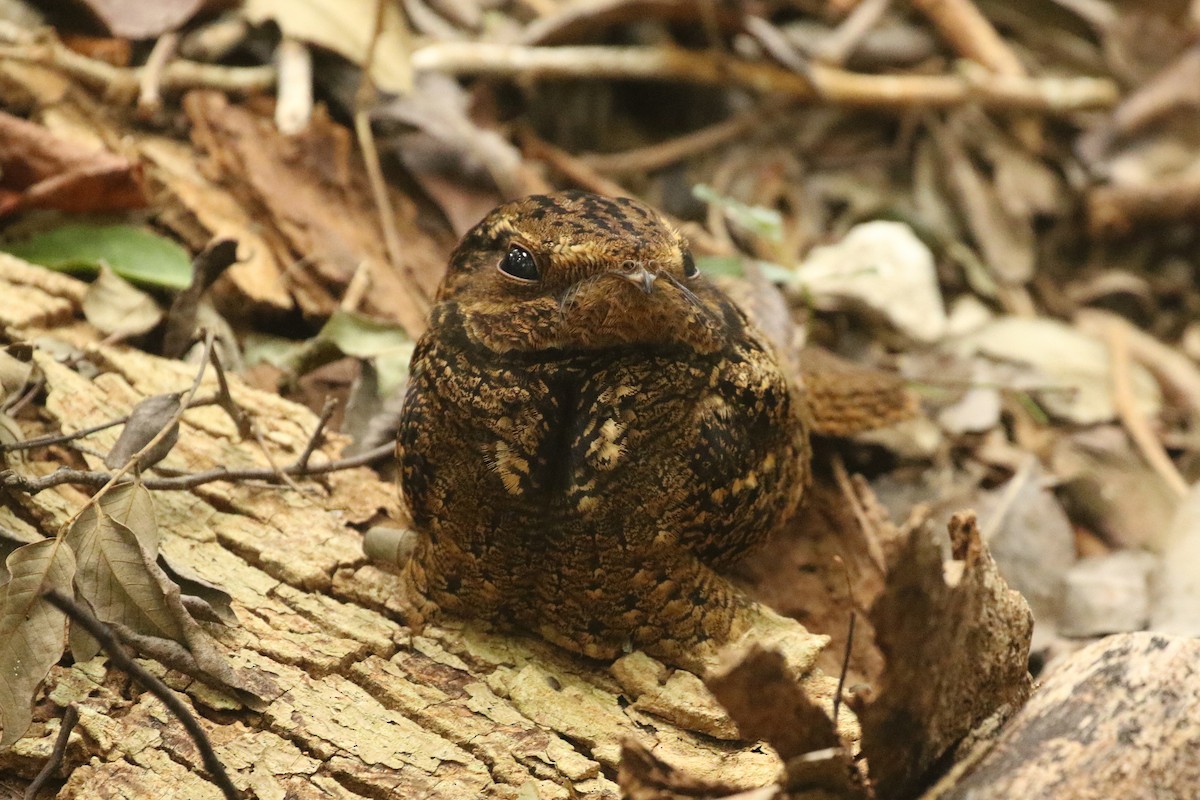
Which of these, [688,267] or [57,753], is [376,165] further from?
[57,753]

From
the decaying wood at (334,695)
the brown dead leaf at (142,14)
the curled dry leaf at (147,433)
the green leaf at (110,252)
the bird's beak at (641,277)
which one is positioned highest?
the bird's beak at (641,277)

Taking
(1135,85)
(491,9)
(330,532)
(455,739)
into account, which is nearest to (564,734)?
(455,739)

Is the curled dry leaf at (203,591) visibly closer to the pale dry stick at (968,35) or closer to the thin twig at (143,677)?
the thin twig at (143,677)

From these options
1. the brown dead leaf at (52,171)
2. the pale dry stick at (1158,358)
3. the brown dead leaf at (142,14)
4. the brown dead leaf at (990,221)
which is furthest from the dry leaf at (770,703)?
the brown dead leaf at (990,221)

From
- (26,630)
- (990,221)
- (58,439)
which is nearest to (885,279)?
(990,221)

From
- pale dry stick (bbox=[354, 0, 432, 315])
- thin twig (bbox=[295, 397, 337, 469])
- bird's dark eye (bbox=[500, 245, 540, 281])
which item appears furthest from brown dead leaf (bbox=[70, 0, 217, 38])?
bird's dark eye (bbox=[500, 245, 540, 281])

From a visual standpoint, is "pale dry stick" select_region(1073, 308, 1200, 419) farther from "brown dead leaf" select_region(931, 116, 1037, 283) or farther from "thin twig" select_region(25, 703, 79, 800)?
"thin twig" select_region(25, 703, 79, 800)
